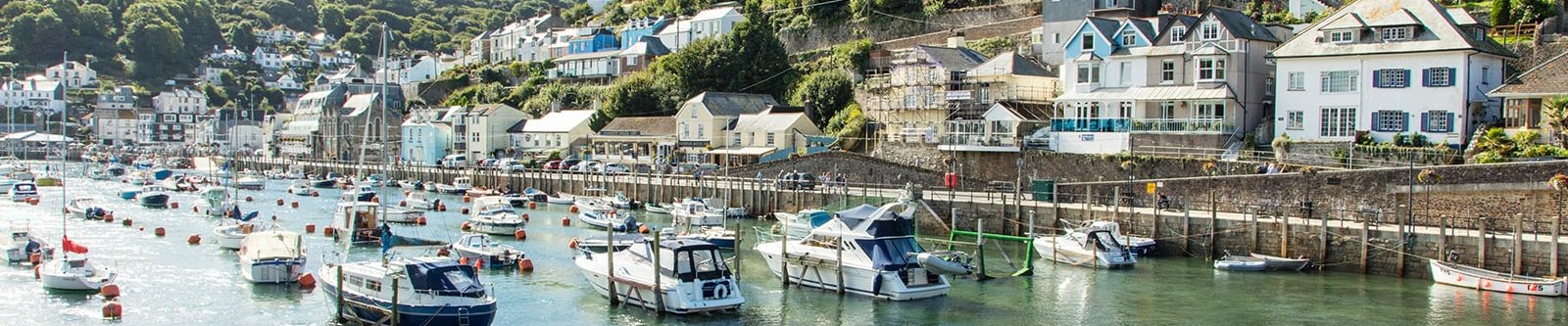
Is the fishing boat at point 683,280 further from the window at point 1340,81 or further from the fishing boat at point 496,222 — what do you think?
the window at point 1340,81

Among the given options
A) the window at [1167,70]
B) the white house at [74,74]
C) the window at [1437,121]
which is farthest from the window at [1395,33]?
the white house at [74,74]

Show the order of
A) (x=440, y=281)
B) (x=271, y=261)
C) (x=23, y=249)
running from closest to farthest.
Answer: (x=440, y=281), (x=271, y=261), (x=23, y=249)

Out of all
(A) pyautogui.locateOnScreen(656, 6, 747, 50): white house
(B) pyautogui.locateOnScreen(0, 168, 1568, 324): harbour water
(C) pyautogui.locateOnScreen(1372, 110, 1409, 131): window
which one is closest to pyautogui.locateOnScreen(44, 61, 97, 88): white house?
(A) pyautogui.locateOnScreen(656, 6, 747, 50): white house

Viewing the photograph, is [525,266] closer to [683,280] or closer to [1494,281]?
[683,280]

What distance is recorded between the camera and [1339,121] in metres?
54.1

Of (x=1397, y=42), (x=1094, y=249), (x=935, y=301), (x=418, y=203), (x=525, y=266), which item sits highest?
(x=1397, y=42)

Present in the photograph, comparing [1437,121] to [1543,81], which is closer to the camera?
[1543,81]

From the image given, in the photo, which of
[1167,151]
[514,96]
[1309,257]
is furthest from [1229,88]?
[514,96]

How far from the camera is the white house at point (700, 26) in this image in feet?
357

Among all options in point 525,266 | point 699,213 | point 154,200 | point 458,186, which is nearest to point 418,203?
point 154,200

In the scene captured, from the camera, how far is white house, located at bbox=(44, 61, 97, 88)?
169125 mm

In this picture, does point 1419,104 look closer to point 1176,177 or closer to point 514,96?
point 1176,177

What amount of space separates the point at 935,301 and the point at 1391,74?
2522 centimetres

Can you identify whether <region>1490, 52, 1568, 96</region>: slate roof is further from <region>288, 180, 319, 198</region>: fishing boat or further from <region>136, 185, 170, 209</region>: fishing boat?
<region>288, 180, 319, 198</region>: fishing boat
